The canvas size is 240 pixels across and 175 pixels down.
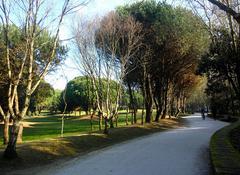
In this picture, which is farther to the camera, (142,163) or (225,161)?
(142,163)

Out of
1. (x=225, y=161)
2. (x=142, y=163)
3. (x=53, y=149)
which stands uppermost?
(x=225, y=161)

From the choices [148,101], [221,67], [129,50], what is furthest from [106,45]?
[148,101]

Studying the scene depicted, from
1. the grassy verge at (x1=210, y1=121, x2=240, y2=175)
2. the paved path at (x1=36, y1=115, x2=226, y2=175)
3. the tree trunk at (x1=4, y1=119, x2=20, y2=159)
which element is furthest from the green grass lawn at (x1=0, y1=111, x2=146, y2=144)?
the grassy verge at (x1=210, y1=121, x2=240, y2=175)

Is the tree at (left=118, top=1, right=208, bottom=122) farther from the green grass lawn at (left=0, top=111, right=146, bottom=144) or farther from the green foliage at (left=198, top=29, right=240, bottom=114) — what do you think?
the green grass lawn at (left=0, top=111, right=146, bottom=144)

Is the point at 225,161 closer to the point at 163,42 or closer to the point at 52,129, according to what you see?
the point at 163,42

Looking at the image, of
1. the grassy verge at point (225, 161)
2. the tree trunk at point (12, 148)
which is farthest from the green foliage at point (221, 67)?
the tree trunk at point (12, 148)

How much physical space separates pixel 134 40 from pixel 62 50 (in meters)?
10.8

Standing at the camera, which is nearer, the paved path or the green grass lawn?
the paved path

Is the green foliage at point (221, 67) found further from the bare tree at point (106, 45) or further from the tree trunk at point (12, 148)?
the tree trunk at point (12, 148)

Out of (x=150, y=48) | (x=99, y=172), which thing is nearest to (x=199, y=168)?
(x=99, y=172)

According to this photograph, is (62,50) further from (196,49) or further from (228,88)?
(228,88)

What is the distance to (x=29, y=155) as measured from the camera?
48.2 feet

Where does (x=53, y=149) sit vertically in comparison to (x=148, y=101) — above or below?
below

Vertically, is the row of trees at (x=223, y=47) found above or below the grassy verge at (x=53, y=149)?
above
